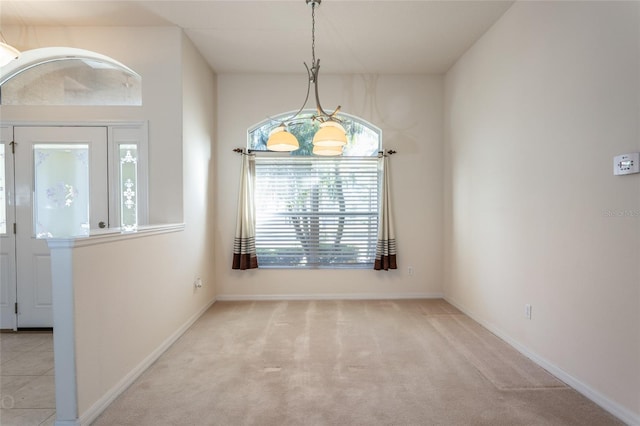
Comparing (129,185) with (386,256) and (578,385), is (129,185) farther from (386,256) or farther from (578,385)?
(578,385)

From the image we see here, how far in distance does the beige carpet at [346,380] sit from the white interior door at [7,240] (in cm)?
199

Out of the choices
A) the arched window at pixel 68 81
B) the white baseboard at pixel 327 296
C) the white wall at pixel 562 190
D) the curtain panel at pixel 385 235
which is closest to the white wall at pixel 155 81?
the arched window at pixel 68 81

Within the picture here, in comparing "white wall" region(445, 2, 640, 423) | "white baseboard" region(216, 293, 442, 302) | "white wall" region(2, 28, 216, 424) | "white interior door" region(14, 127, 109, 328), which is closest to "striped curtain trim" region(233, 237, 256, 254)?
"white wall" region(2, 28, 216, 424)

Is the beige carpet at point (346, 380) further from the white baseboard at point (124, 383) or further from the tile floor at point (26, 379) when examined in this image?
the tile floor at point (26, 379)

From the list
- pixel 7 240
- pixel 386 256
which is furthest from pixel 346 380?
pixel 7 240

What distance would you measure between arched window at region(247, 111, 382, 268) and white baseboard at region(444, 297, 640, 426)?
2.16 meters

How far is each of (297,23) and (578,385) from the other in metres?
3.92

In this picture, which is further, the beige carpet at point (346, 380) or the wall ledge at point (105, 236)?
the beige carpet at point (346, 380)

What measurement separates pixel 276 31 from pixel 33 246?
3.50 m

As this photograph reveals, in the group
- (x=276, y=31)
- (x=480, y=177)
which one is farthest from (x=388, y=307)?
Answer: (x=276, y=31)

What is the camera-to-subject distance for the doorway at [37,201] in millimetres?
3637

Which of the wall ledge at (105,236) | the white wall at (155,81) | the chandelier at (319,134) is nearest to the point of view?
the wall ledge at (105,236)

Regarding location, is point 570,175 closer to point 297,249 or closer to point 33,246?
point 297,249

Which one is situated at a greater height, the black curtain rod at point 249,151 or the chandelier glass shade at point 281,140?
the black curtain rod at point 249,151
